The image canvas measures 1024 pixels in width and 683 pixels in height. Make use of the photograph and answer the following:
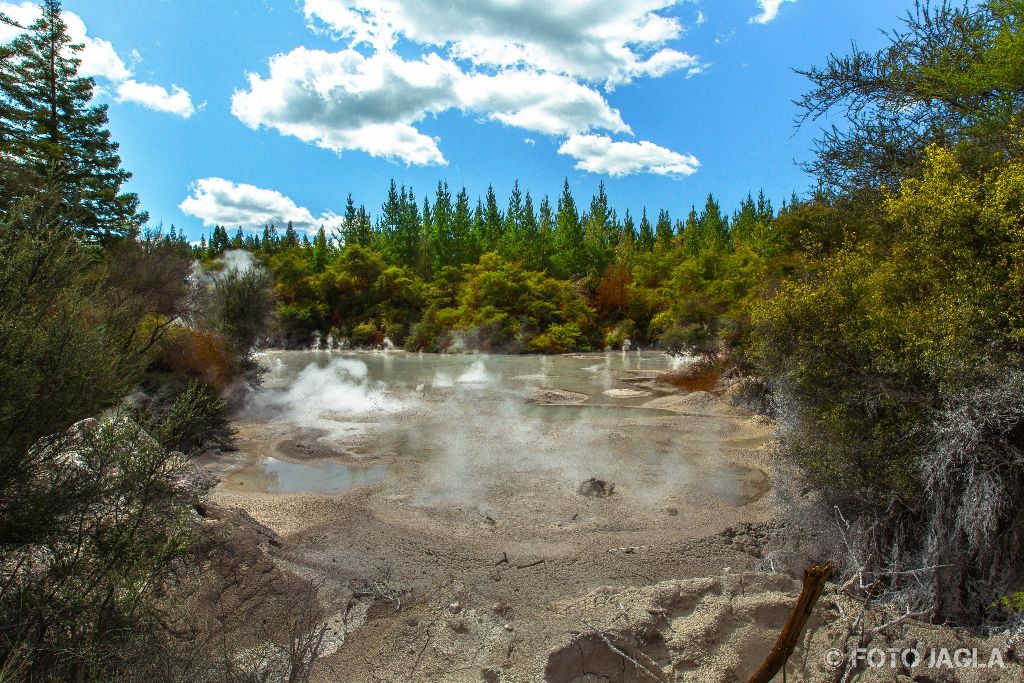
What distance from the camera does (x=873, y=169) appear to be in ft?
39.6

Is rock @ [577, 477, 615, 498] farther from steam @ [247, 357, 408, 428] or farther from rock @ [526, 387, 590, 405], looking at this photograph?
rock @ [526, 387, 590, 405]

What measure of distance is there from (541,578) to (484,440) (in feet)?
27.8

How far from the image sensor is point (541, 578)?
25.1ft

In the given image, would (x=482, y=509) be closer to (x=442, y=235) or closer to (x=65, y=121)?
(x=65, y=121)

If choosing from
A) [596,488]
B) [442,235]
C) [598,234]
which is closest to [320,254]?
[442,235]

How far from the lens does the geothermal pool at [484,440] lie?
39.7ft

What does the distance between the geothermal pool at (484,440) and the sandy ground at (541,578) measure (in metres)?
0.31

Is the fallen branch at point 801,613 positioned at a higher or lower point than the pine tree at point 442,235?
lower

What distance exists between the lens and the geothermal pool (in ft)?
39.7

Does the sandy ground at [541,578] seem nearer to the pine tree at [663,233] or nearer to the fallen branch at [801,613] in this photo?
the fallen branch at [801,613]

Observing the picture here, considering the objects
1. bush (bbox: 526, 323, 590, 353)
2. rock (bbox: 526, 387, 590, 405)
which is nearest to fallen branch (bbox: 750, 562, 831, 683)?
rock (bbox: 526, 387, 590, 405)

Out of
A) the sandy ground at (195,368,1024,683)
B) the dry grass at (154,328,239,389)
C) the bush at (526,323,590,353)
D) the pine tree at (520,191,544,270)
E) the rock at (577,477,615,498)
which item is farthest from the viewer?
the pine tree at (520,191,544,270)

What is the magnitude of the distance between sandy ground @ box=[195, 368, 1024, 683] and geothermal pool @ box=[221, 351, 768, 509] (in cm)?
31

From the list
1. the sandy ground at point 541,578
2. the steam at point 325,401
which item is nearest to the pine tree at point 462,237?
the steam at point 325,401
